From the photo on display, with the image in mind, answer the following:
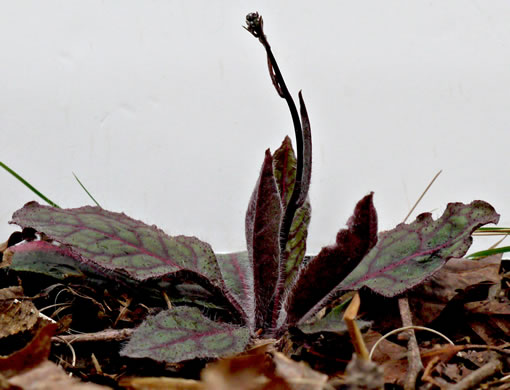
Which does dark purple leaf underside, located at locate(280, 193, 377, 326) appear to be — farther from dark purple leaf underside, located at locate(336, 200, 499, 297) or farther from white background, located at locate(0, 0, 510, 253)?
white background, located at locate(0, 0, 510, 253)

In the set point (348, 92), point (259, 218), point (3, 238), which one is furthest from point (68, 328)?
point (348, 92)

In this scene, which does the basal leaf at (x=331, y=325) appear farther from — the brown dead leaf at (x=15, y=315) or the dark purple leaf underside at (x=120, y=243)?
the brown dead leaf at (x=15, y=315)

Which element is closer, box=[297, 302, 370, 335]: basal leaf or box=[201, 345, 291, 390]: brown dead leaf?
box=[201, 345, 291, 390]: brown dead leaf

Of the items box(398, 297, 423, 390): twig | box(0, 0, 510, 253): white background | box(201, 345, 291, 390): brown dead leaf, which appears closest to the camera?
box(201, 345, 291, 390): brown dead leaf

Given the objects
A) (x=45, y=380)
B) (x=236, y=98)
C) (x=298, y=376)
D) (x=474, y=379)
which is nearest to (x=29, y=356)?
(x=45, y=380)

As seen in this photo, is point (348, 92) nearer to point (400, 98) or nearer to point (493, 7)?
point (400, 98)

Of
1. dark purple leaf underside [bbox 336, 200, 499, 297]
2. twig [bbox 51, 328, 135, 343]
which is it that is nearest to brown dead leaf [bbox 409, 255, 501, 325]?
dark purple leaf underside [bbox 336, 200, 499, 297]

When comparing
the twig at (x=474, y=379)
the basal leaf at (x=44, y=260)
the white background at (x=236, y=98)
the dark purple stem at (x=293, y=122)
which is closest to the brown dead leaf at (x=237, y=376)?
the twig at (x=474, y=379)
